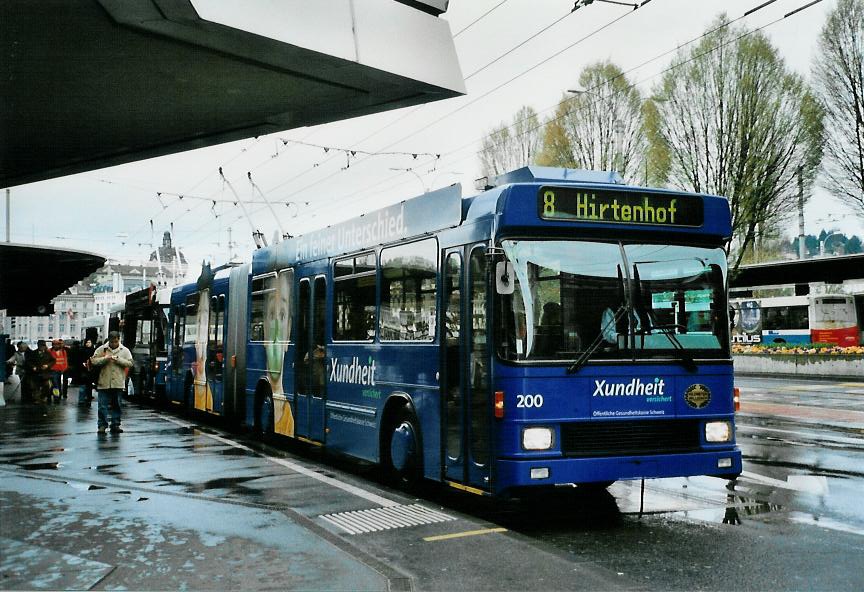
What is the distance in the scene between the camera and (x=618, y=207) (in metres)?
8.27

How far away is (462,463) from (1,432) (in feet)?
39.3

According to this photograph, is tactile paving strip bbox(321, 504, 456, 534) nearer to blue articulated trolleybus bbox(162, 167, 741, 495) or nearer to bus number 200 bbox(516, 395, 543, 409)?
blue articulated trolleybus bbox(162, 167, 741, 495)

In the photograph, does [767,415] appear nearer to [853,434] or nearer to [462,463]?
[853,434]

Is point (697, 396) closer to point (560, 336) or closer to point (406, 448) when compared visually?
point (560, 336)

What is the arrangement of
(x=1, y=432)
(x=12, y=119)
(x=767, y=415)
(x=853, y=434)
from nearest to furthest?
1. (x=12, y=119)
2. (x=853, y=434)
3. (x=1, y=432)
4. (x=767, y=415)

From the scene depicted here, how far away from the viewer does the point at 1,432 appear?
1709 cm

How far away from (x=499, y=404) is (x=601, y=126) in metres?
32.9

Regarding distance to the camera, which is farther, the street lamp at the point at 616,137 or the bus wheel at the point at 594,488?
the street lamp at the point at 616,137

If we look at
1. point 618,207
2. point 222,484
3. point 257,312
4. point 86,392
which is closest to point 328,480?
point 222,484

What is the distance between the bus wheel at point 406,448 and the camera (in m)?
9.50

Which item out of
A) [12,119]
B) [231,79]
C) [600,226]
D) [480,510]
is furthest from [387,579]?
[12,119]

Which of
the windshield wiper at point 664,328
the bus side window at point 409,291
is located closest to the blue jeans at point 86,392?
the bus side window at point 409,291

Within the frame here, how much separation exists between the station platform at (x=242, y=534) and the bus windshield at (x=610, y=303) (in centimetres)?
173

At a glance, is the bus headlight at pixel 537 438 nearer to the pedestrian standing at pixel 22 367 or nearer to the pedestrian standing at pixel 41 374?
the pedestrian standing at pixel 41 374
